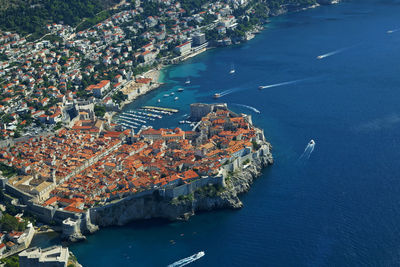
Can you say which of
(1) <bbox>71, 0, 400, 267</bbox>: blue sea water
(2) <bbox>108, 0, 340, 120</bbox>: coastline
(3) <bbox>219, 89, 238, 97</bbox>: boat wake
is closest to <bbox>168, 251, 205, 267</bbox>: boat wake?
(1) <bbox>71, 0, 400, 267</bbox>: blue sea water

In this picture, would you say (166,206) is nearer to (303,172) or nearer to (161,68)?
(303,172)

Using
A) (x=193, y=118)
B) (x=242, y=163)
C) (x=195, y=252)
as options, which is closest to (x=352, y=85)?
(x=193, y=118)

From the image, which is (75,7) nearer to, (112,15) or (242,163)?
(112,15)

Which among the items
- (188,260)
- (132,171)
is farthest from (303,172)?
(188,260)

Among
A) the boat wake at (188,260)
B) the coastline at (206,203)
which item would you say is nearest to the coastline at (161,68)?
the coastline at (206,203)

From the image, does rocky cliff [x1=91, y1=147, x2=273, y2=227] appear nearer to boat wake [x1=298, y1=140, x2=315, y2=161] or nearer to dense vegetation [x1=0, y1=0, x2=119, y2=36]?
boat wake [x1=298, y1=140, x2=315, y2=161]

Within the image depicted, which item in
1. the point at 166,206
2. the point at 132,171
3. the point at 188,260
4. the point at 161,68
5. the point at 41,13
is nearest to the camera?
the point at 188,260
